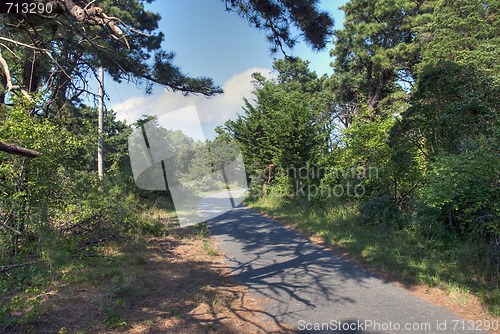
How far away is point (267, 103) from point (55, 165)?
675 inches

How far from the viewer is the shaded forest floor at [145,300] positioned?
348 centimetres

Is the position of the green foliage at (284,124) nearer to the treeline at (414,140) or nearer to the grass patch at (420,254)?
the treeline at (414,140)

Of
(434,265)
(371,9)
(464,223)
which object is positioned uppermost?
(371,9)

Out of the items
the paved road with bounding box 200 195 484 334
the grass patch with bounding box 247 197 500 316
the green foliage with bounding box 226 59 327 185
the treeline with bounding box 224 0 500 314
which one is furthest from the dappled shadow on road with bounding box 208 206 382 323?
the green foliage with bounding box 226 59 327 185

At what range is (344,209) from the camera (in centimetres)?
945

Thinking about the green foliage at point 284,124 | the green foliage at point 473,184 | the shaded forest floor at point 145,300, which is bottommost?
the shaded forest floor at point 145,300

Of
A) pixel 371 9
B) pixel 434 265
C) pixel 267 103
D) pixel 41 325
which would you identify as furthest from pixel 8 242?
pixel 371 9

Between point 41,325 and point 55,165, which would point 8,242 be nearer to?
point 55,165

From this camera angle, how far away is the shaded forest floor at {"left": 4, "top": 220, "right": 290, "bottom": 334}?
3.48 metres

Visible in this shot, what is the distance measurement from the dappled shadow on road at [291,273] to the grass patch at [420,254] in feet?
2.05

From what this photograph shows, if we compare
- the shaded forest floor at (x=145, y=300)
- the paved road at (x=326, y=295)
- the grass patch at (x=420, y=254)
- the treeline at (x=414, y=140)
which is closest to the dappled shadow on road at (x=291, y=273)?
the paved road at (x=326, y=295)

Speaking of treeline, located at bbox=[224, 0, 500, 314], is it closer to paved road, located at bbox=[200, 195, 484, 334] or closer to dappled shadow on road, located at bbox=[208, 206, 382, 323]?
paved road, located at bbox=[200, 195, 484, 334]

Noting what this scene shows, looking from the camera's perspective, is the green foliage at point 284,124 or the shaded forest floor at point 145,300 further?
the green foliage at point 284,124

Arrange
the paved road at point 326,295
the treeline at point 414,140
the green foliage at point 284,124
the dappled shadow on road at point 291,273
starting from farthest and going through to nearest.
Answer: the green foliage at point 284,124
the treeline at point 414,140
the dappled shadow on road at point 291,273
the paved road at point 326,295
